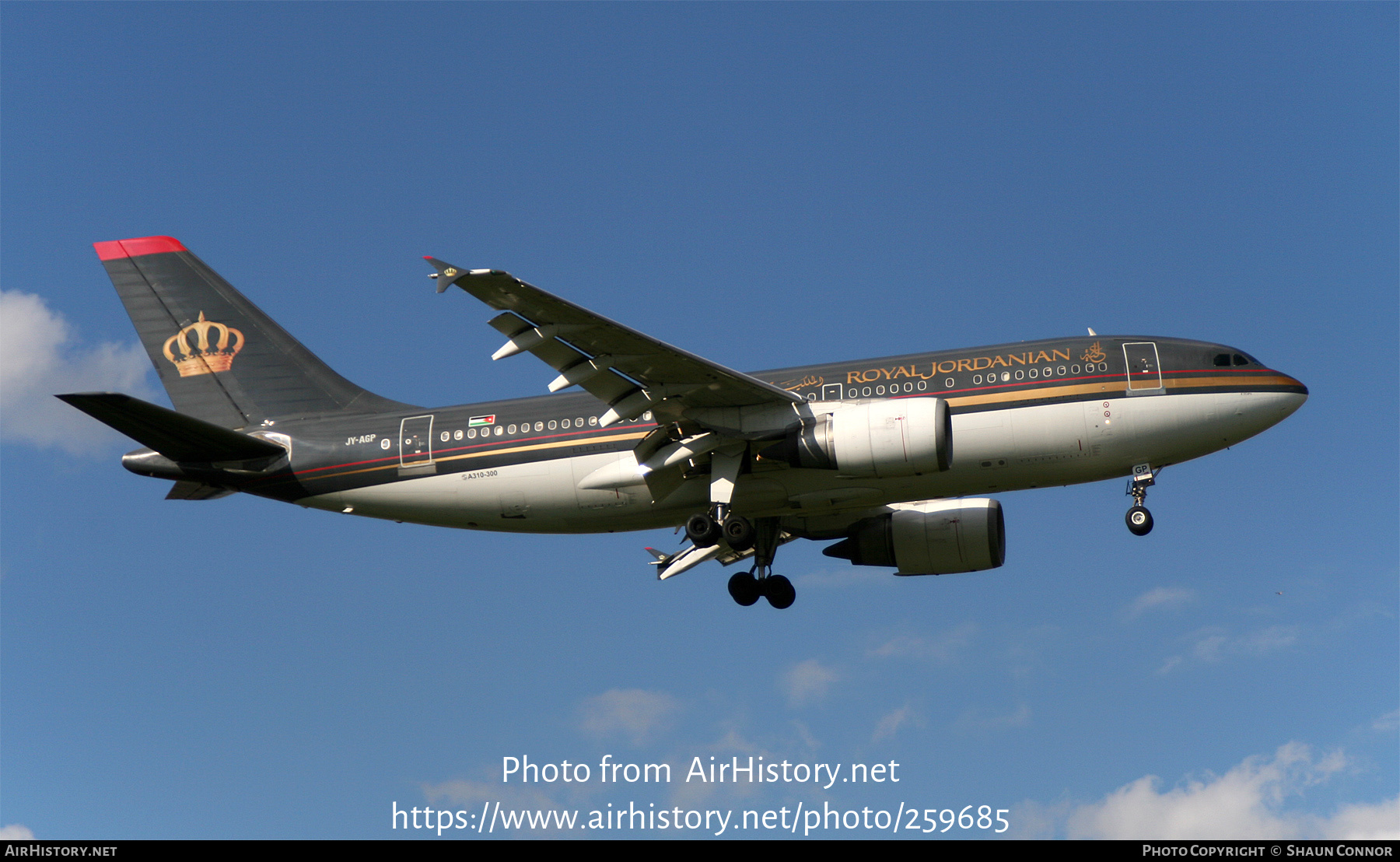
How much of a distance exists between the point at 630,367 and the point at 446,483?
18.5 ft

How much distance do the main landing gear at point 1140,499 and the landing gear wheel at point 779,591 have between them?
26.1 feet

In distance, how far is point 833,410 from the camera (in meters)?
27.5

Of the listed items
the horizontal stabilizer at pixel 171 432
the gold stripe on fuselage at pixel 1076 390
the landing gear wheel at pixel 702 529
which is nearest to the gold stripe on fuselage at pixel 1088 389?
the gold stripe on fuselage at pixel 1076 390

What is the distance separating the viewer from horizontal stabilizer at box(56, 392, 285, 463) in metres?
27.1

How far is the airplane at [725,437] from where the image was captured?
26.8 meters

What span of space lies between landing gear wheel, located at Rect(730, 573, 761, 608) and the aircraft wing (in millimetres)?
5689

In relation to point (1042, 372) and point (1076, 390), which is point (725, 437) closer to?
point (1042, 372)

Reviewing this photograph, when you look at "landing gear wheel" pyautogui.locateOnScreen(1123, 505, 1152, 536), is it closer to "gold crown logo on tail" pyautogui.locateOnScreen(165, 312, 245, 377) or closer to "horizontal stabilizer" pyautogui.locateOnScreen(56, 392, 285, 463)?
"horizontal stabilizer" pyautogui.locateOnScreen(56, 392, 285, 463)

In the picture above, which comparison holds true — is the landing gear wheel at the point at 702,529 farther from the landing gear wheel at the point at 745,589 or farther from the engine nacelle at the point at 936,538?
the engine nacelle at the point at 936,538

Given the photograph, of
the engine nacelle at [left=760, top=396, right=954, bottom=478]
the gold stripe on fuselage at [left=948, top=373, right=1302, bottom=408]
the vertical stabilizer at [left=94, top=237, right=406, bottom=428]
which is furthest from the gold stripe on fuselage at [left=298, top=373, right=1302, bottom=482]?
the vertical stabilizer at [left=94, top=237, right=406, bottom=428]
